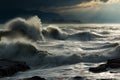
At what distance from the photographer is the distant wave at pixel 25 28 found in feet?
141

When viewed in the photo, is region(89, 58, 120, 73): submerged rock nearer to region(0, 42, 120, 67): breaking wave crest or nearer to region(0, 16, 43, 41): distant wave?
region(0, 42, 120, 67): breaking wave crest

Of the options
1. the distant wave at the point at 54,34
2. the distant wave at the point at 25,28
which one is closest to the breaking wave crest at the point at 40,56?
the distant wave at the point at 25,28

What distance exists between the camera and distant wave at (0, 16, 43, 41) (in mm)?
43000

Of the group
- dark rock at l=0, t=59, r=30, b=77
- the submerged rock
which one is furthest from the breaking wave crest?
the submerged rock

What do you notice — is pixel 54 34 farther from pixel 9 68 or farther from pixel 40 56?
pixel 9 68

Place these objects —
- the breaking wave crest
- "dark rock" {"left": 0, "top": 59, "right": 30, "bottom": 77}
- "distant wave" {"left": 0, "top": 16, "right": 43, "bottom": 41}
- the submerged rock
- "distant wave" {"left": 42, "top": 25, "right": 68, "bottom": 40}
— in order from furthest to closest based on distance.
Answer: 1. "distant wave" {"left": 42, "top": 25, "right": 68, "bottom": 40}
2. "distant wave" {"left": 0, "top": 16, "right": 43, "bottom": 41}
3. the breaking wave crest
4. the submerged rock
5. "dark rock" {"left": 0, "top": 59, "right": 30, "bottom": 77}

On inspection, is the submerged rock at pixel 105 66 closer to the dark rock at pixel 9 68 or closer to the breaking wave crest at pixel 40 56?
the breaking wave crest at pixel 40 56

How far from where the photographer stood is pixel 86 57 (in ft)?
82.4

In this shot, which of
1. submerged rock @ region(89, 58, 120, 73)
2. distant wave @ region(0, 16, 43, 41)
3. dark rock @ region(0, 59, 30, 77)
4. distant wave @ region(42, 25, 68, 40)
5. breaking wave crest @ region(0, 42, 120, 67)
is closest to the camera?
dark rock @ region(0, 59, 30, 77)

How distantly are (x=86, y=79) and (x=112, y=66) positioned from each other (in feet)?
11.0

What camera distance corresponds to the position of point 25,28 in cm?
4500

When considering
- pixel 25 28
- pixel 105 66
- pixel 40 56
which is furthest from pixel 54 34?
pixel 105 66

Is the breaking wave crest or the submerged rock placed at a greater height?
the breaking wave crest

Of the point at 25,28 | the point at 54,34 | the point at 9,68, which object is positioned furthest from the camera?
the point at 54,34
